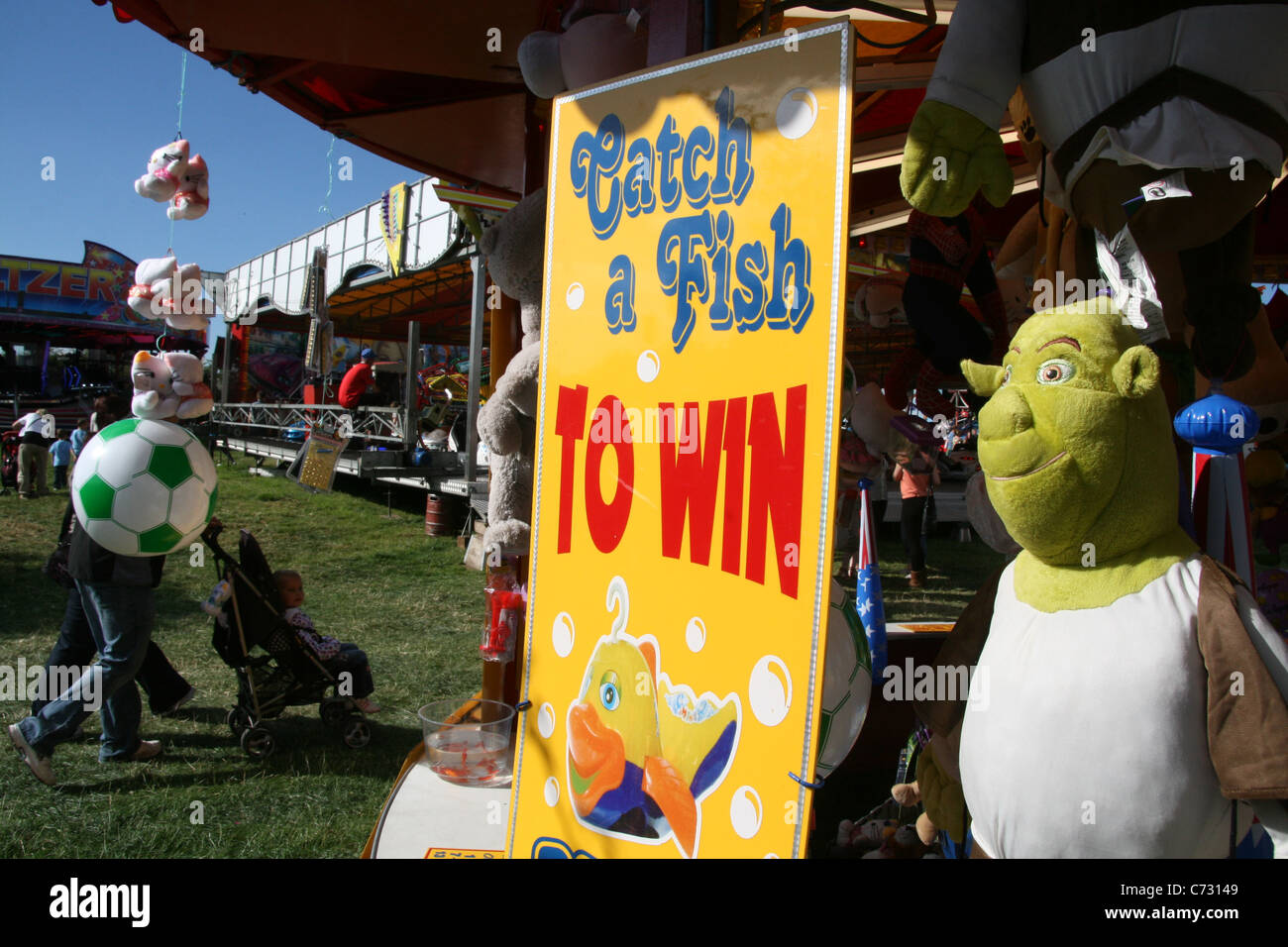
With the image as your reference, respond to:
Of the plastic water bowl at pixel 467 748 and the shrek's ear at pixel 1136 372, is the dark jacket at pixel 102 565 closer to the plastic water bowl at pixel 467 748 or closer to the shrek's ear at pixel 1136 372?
the plastic water bowl at pixel 467 748

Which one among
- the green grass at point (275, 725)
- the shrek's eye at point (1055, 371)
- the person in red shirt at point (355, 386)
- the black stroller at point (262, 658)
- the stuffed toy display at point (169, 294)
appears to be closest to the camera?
the shrek's eye at point (1055, 371)

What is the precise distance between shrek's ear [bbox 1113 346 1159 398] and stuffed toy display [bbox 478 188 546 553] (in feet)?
6.18

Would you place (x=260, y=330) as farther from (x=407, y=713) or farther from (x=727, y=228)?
(x=727, y=228)

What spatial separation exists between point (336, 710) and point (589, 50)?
3682 mm

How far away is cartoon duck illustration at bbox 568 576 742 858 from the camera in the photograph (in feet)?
6.13

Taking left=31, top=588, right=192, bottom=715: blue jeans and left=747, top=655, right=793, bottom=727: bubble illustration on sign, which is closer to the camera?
left=747, top=655, right=793, bottom=727: bubble illustration on sign

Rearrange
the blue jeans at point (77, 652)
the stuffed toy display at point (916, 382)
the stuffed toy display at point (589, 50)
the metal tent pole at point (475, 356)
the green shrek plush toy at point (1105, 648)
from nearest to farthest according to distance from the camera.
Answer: the green shrek plush toy at point (1105, 648) < the stuffed toy display at point (916, 382) < the stuffed toy display at point (589, 50) < the blue jeans at point (77, 652) < the metal tent pole at point (475, 356)

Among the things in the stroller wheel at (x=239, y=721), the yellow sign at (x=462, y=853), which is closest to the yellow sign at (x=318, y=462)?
the stroller wheel at (x=239, y=721)

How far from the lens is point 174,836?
345 centimetres

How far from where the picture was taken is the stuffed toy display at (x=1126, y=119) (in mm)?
1522

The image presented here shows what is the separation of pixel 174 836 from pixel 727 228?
3.28 meters

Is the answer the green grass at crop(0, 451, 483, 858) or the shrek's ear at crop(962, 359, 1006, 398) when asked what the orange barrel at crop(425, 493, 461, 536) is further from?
the shrek's ear at crop(962, 359, 1006, 398)

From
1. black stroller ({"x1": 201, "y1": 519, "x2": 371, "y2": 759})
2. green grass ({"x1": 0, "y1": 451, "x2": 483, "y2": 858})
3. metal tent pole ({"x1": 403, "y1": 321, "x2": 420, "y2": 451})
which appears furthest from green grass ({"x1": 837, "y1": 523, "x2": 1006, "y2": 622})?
metal tent pole ({"x1": 403, "y1": 321, "x2": 420, "y2": 451})

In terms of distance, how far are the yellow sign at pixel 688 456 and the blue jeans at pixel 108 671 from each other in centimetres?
265
